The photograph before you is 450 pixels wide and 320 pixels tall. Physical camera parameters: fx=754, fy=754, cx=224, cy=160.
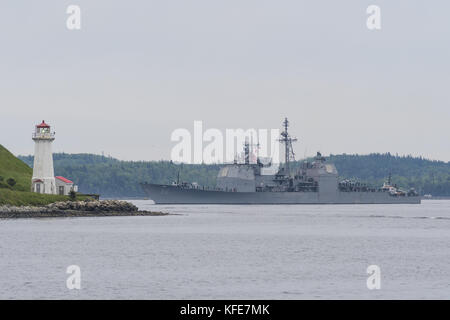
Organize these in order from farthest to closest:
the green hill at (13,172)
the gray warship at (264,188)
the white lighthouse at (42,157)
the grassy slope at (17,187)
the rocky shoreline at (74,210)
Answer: the gray warship at (264,188) → the green hill at (13,172) → the white lighthouse at (42,157) → the grassy slope at (17,187) → the rocky shoreline at (74,210)

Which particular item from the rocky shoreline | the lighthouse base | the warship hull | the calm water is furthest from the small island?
the warship hull

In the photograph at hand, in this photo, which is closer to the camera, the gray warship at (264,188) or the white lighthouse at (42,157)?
the white lighthouse at (42,157)

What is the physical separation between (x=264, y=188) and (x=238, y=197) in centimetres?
498

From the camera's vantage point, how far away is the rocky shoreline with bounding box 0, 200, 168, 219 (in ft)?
231

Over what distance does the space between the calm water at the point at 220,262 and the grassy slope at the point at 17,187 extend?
1130 cm

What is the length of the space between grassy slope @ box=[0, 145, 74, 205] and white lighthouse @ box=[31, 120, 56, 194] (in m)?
1.69

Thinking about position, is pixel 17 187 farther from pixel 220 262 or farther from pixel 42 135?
pixel 220 262

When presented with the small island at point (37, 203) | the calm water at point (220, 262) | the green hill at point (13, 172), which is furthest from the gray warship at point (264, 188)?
the calm water at point (220, 262)

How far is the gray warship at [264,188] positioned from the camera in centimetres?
13438

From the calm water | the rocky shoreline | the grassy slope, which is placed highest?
the grassy slope

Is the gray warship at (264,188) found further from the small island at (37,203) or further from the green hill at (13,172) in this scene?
the small island at (37,203)

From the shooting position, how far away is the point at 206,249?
43.4 m

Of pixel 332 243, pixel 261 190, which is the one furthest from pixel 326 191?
pixel 332 243

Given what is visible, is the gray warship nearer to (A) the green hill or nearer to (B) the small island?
(A) the green hill
